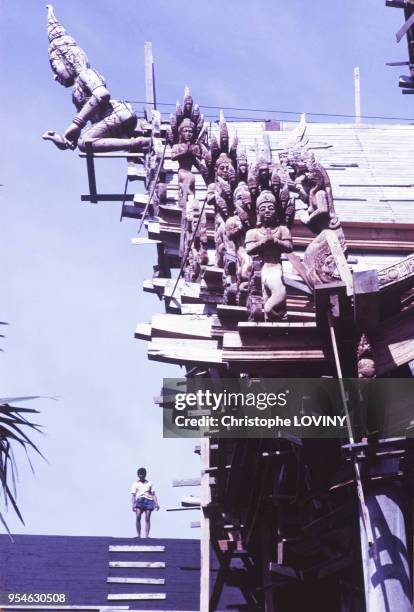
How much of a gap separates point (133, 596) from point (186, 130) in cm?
883


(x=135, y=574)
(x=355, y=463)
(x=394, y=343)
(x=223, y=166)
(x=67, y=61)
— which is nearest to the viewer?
(x=355, y=463)

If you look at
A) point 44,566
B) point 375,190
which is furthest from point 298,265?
point 375,190

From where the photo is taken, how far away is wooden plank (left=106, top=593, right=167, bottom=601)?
83.9 feet

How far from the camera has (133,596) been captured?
25.7 metres

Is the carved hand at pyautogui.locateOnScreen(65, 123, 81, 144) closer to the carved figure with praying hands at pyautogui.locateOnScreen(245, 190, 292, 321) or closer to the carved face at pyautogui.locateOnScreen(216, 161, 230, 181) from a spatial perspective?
the carved face at pyautogui.locateOnScreen(216, 161, 230, 181)

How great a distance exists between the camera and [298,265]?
17109 millimetres

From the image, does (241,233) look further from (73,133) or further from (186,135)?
(73,133)

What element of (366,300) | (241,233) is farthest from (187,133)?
(366,300)

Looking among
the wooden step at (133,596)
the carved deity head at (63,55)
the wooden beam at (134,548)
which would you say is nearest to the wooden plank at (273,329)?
the wooden step at (133,596)

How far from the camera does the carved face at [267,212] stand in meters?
17.7

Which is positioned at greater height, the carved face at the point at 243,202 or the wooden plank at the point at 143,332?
the carved face at the point at 243,202

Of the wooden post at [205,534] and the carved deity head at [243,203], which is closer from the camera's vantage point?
the carved deity head at [243,203]

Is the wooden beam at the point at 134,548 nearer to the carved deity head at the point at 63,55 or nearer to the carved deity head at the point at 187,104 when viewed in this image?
the carved deity head at the point at 187,104

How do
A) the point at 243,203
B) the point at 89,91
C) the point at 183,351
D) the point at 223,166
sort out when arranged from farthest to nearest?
the point at 89,91, the point at 223,166, the point at 183,351, the point at 243,203
